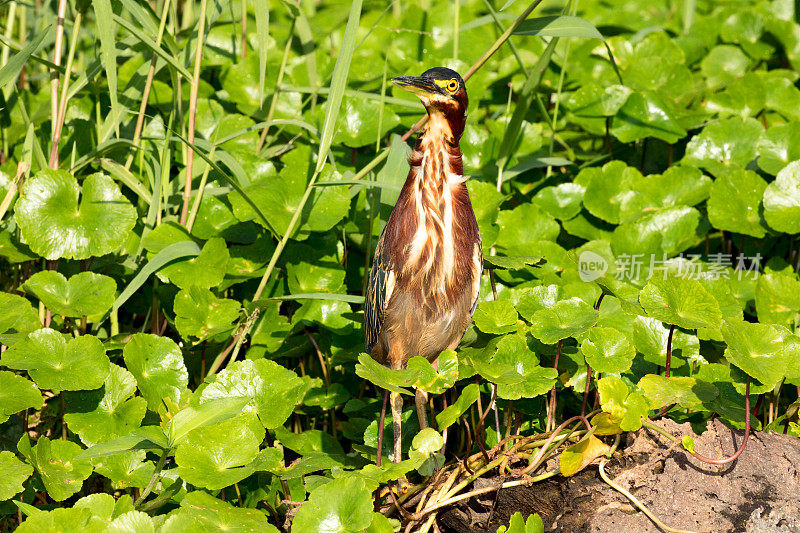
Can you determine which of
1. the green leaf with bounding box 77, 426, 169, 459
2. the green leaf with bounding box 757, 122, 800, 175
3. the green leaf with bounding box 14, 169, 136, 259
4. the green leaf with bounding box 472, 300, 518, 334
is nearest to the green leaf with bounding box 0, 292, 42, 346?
the green leaf with bounding box 14, 169, 136, 259

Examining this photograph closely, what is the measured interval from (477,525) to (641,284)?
1.38 meters

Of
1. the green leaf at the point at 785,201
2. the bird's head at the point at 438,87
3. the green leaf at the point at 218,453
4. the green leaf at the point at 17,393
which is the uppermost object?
the bird's head at the point at 438,87

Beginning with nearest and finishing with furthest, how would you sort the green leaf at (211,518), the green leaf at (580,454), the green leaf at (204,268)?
the green leaf at (211,518) < the green leaf at (580,454) < the green leaf at (204,268)

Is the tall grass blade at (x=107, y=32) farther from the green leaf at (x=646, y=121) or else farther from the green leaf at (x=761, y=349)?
the green leaf at (x=646, y=121)

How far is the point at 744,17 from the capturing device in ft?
14.9

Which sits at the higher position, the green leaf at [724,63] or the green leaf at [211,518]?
the green leaf at [724,63]

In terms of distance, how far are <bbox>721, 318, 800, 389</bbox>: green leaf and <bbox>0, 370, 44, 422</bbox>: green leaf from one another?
2.08m

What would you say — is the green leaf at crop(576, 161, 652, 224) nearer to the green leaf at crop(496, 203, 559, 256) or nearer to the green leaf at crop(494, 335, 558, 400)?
the green leaf at crop(496, 203, 559, 256)

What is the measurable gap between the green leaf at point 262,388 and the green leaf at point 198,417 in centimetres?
22

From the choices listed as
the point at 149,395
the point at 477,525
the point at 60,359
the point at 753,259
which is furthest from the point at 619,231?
the point at 60,359

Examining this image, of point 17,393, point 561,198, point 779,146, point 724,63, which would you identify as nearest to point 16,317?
point 17,393

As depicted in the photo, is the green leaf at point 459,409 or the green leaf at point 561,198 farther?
the green leaf at point 561,198

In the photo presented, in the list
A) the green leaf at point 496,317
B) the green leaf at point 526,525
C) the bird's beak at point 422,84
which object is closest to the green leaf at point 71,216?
the bird's beak at point 422,84

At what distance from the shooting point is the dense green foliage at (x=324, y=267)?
226 centimetres
